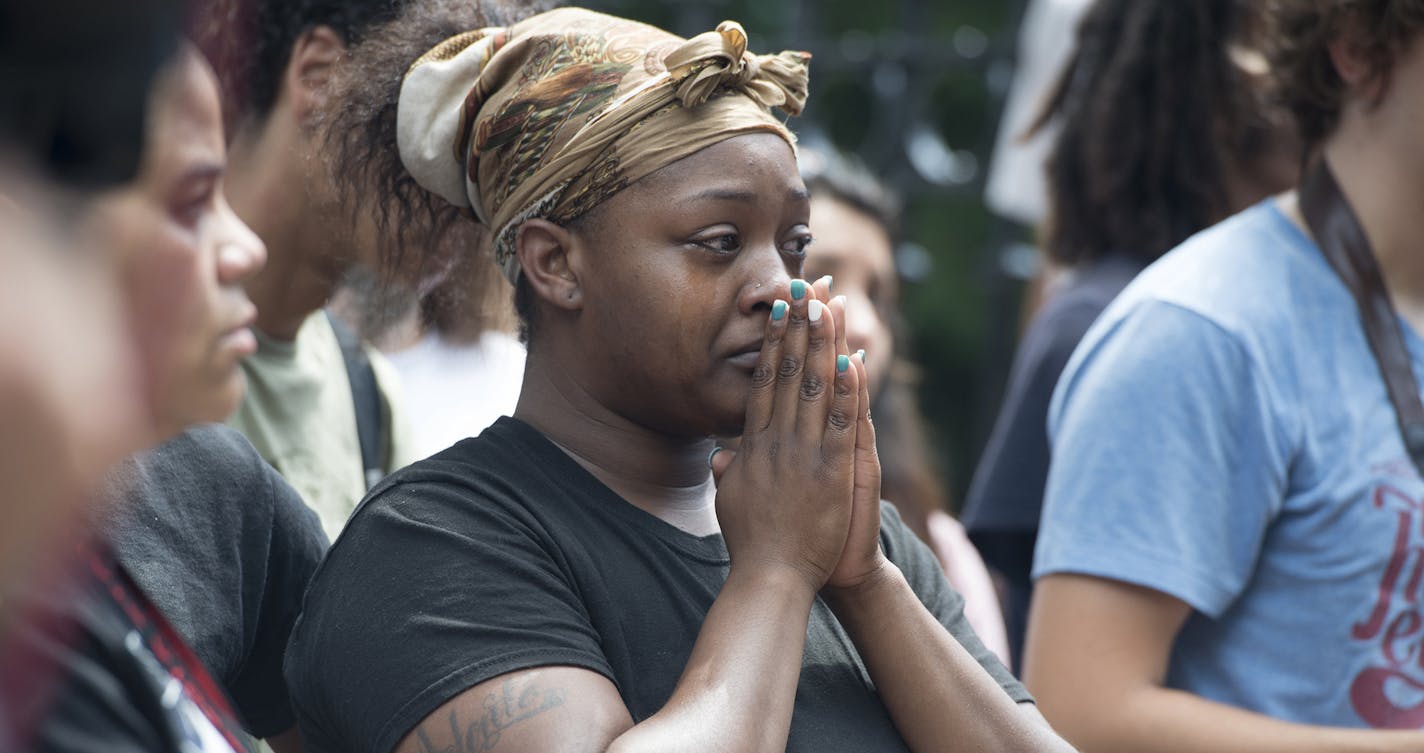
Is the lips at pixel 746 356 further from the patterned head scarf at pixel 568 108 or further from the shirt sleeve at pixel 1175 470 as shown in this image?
the shirt sleeve at pixel 1175 470

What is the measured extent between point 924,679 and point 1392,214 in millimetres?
1442

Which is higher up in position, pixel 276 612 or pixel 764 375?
pixel 764 375

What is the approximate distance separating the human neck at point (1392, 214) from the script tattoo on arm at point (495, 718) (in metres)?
1.84

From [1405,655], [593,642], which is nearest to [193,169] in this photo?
[593,642]

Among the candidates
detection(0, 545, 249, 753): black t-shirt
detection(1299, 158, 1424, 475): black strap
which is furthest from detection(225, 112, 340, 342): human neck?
detection(1299, 158, 1424, 475): black strap

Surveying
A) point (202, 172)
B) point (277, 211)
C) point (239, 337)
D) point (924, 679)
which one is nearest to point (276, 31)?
point (277, 211)

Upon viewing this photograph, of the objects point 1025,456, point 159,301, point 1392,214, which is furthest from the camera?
Answer: point 1025,456

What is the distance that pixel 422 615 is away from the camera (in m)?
1.81

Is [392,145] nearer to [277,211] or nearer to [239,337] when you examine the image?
[277,211]

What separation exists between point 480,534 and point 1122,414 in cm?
125

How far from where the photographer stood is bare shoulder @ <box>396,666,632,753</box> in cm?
172

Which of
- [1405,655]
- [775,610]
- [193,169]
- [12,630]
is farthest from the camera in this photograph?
[1405,655]

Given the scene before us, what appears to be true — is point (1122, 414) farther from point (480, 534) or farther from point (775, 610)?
point (480, 534)

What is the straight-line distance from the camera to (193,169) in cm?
153
